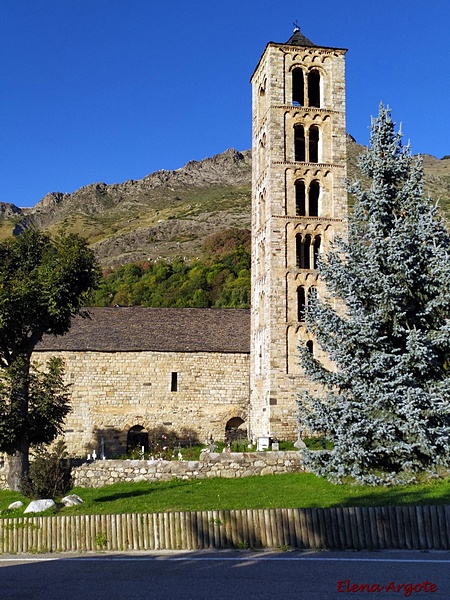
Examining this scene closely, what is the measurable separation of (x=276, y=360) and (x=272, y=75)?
42.6 ft

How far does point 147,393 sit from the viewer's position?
31312 millimetres

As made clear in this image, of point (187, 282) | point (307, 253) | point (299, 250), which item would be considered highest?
point (187, 282)

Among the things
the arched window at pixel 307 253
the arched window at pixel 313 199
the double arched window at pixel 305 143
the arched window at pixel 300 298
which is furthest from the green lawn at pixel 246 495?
the double arched window at pixel 305 143

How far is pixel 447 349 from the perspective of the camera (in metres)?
17.5

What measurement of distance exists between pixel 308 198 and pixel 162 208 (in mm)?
102120

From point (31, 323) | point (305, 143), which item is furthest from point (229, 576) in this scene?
point (305, 143)

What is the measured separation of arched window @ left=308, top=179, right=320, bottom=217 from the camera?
30938 millimetres

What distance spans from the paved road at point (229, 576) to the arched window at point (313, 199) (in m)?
21.9

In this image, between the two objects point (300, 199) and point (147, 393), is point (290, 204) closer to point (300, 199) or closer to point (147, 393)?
point (300, 199)

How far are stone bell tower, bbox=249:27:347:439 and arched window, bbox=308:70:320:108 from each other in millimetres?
47

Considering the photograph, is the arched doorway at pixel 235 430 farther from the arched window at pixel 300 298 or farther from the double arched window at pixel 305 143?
the double arched window at pixel 305 143

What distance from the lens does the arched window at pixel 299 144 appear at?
102ft

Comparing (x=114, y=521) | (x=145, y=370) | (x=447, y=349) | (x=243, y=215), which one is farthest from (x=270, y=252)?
(x=243, y=215)

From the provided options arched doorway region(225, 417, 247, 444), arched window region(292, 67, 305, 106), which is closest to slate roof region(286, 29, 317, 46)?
arched window region(292, 67, 305, 106)
